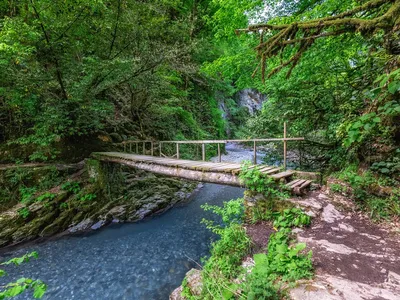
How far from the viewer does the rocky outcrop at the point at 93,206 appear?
19.8ft

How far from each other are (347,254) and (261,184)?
1467mm

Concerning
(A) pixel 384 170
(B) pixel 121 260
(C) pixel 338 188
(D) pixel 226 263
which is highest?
(A) pixel 384 170

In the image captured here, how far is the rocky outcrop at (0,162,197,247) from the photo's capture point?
605 cm

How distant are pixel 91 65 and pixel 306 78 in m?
6.18

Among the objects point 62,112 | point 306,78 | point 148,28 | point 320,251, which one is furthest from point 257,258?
point 148,28

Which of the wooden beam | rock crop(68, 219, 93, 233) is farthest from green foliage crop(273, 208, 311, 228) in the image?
rock crop(68, 219, 93, 233)

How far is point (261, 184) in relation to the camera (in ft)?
11.5

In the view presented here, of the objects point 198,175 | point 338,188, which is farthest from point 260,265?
point 338,188

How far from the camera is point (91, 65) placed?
598 centimetres

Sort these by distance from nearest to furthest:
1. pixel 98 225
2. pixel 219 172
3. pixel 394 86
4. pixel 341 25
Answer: pixel 394 86 → pixel 341 25 → pixel 219 172 → pixel 98 225

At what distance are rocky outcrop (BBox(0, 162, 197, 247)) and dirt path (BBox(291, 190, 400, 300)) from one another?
6.26m

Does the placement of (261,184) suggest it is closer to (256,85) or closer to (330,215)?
(330,215)

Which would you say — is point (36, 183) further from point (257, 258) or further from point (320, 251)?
point (320, 251)

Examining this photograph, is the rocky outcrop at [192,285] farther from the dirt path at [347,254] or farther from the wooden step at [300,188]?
the wooden step at [300,188]
